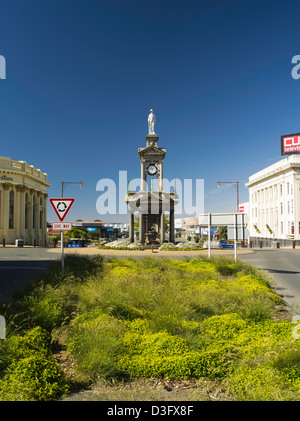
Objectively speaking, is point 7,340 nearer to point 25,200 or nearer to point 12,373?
point 12,373

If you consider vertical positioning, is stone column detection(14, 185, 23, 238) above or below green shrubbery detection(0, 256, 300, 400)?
above

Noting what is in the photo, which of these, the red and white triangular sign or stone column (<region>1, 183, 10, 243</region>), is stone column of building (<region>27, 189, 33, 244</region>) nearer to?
stone column (<region>1, 183, 10, 243</region>)

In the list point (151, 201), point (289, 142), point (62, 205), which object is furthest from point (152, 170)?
point (62, 205)

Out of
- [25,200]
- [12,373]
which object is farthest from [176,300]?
[25,200]

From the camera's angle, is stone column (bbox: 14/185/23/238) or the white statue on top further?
stone column (bbox: 14/185/23/238)

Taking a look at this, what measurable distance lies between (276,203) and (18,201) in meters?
53.1

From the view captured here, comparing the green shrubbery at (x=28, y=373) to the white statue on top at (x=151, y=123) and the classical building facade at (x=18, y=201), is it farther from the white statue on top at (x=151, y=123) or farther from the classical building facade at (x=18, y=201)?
the classical building facade at (x=18, y=201)

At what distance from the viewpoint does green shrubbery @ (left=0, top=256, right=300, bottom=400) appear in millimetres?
3164

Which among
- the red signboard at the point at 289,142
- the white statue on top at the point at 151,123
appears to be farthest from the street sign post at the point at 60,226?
the red signboard at the point at 289,142

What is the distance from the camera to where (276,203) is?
55.7 metres

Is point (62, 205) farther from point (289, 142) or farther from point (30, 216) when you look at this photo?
point (30, 216)

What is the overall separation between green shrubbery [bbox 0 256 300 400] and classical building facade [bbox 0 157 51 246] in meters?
43.1

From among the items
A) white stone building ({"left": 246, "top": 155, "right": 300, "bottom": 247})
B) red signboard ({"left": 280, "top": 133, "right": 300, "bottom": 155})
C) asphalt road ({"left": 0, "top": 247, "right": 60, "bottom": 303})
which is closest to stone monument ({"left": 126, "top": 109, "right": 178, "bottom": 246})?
asphalt road ({"left": 0, "top": 247, "right": 60, "bottom": 303})
